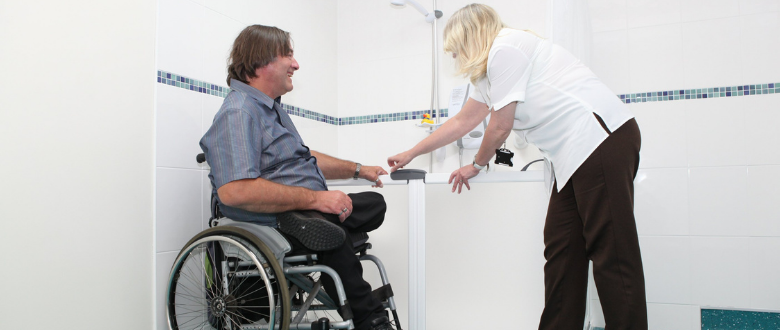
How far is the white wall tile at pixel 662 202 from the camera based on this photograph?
2.21 meters

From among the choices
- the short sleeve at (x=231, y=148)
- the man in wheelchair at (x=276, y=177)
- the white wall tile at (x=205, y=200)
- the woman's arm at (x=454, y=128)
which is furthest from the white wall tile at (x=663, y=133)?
the white wall tile at (x=205, y=200)

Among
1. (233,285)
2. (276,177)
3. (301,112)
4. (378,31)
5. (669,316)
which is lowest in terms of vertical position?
(669,316)

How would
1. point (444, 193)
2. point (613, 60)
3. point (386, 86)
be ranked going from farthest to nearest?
point (386, 86) → point (444, 193) → point (613, 60)

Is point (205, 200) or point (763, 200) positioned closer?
point (205, 200)

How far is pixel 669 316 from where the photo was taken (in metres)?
2.21

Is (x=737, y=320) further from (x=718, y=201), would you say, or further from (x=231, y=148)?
(x=231, y=148)

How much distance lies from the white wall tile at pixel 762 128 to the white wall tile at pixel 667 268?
0.47 metres

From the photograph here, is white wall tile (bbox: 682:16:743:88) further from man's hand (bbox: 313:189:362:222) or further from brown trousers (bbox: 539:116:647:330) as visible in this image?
man's hand (bbox: 313:189:362:222)

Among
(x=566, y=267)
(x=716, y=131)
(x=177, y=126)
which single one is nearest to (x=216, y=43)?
(x=177, y=126)

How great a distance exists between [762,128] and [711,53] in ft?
1.29

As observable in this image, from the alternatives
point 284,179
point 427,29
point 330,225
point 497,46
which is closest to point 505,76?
point 497,46

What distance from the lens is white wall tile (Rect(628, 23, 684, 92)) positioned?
2230mm

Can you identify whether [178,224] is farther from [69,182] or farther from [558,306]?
[558,306]

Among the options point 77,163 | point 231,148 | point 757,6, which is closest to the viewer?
point 231,148
